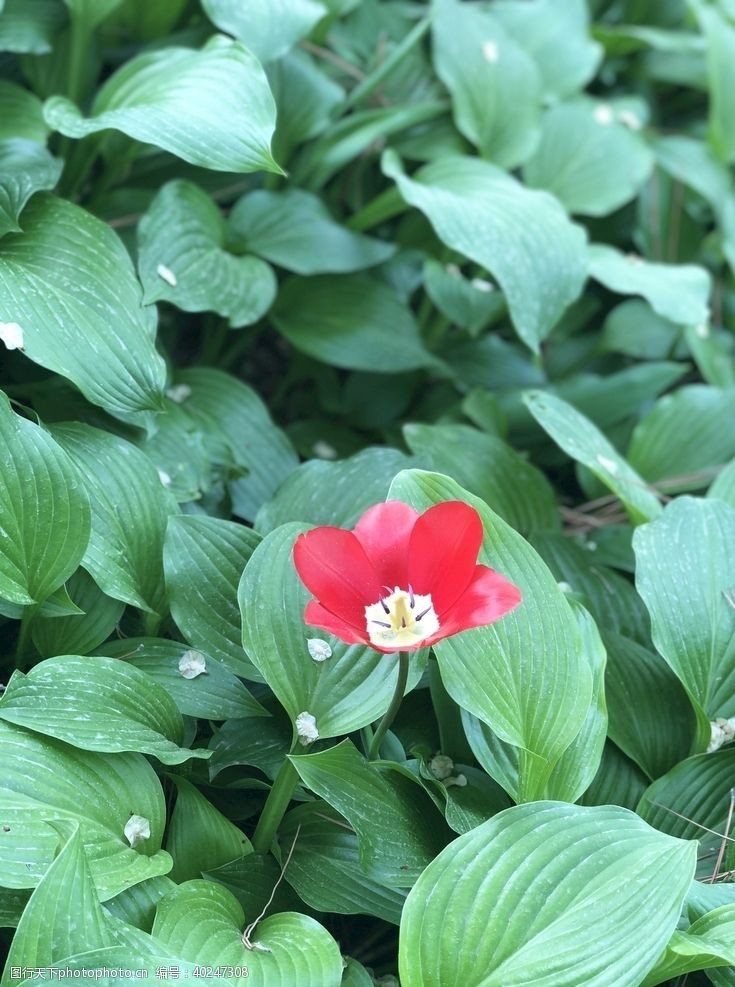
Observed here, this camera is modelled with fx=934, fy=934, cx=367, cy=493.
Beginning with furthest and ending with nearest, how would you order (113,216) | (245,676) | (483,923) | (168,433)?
(113,216) → (168,433) → (245,676) → (483,923)

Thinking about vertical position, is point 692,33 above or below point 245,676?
above

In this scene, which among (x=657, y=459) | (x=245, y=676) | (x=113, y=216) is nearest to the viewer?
(x=245, y=676)

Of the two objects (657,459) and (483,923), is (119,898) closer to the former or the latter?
(483,923)

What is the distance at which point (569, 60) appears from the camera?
174 centimetres

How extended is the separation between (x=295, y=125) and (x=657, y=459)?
781 millimetres

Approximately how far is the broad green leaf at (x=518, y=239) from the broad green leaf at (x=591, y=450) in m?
0.11

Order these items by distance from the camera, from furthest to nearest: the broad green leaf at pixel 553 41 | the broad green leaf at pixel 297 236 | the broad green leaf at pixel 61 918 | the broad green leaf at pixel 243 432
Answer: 1. the broad green leaf at pixel 553 41
2. the broad green leaf at pixel 297 236
3. the broad green leaf at pixel 243 432
4. the broad green leaf at pixel 61 918

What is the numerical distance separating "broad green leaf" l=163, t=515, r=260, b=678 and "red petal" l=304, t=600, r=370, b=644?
0.74 feet

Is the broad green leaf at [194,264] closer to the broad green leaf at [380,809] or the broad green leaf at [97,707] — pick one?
the broad green leaf at [97,707]

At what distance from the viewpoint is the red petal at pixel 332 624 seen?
714mm

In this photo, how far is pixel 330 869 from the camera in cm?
88

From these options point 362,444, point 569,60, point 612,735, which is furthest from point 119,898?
point 569,60

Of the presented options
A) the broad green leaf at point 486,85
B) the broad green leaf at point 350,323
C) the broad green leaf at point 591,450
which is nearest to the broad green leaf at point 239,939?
the broad green leaf at point 591,450

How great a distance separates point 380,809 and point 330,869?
0.09 m
